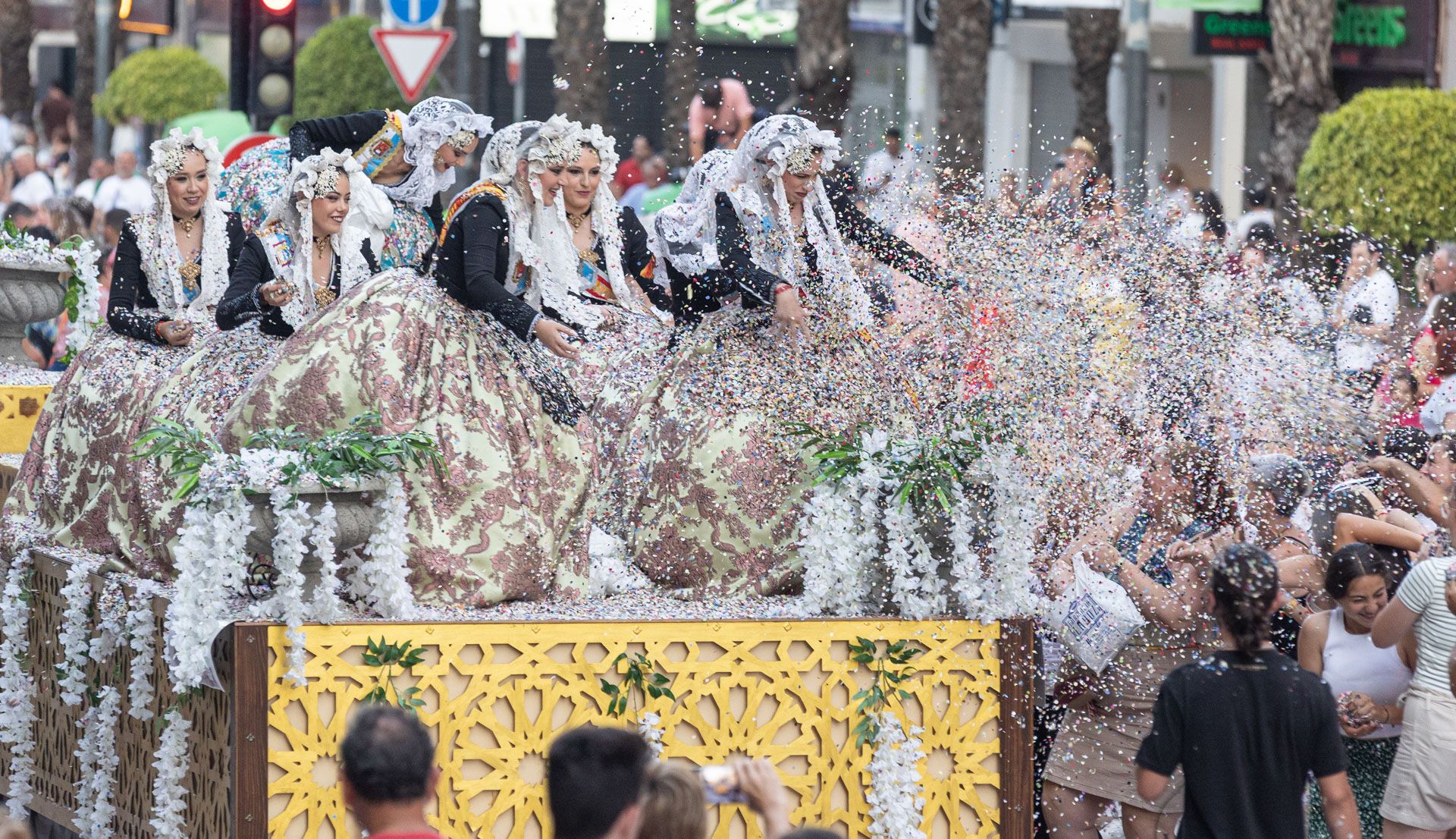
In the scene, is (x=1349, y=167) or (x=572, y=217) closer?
(x=572, y=217)

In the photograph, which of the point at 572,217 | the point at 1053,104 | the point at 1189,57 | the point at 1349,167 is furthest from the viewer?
the point at 1053,104

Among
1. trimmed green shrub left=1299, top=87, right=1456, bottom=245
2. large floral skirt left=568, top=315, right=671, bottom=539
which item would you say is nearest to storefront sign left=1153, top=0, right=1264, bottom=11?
trimmed green shrub left=1299, top=87, right=1456, bottom=245

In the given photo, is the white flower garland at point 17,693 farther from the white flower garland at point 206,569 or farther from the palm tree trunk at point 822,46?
the palm tree trunk at point 822,46

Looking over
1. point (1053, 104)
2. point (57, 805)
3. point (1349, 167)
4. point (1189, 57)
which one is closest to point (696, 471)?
point (57, 805)

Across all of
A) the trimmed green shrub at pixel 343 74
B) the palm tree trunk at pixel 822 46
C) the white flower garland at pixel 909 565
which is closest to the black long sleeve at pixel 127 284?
the white flower garland at pixel 909 565

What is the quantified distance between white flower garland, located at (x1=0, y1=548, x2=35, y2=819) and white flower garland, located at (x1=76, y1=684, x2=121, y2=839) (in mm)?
543

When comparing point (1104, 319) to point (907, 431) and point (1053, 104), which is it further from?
point (1053, 104)

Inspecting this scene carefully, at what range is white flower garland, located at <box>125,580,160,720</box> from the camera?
6773 millimetres

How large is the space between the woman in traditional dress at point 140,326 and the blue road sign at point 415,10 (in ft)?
18.0

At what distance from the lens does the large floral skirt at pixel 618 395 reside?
7422 millimetres

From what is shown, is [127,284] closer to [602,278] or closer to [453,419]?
[602,278]

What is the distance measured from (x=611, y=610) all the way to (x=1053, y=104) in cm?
2347

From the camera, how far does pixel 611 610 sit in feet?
21.9

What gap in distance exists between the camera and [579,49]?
18000 mm
